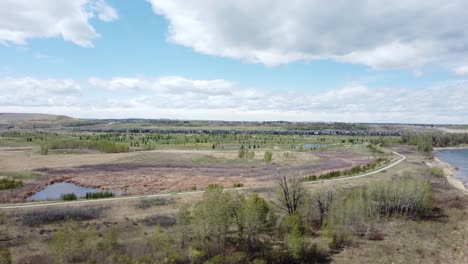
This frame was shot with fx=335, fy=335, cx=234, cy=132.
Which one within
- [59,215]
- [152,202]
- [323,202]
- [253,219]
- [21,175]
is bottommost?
[21,175]

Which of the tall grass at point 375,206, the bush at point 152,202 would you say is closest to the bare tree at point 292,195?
the tall grass at point 375,206

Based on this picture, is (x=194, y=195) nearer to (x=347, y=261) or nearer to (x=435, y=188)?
(x=347, y=261)

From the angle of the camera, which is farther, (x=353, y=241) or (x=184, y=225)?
(x=353, y=241)

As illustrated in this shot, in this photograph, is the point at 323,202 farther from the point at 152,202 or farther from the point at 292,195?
the point at 152,202

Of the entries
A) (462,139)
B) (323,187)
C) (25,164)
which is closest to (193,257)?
(323,187)

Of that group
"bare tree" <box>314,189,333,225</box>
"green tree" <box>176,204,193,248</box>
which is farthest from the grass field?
"bare tree" <box>314,189,333,225</box>

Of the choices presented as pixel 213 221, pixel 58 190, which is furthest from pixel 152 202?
pixel 58 190
